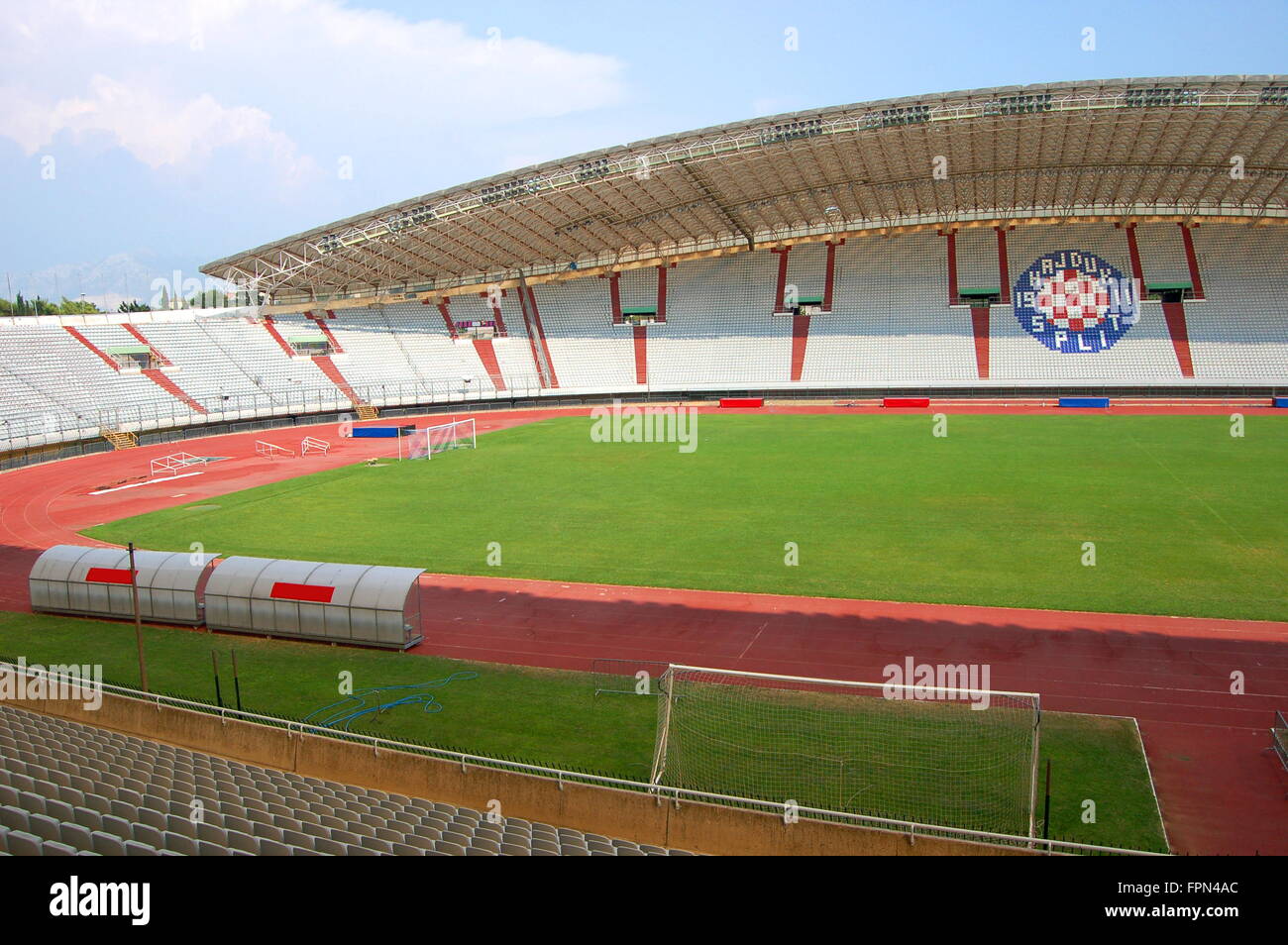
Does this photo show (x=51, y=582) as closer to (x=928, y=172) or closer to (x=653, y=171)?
(x=653, y=171)

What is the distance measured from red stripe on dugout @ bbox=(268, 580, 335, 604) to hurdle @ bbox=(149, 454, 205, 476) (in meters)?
24.0

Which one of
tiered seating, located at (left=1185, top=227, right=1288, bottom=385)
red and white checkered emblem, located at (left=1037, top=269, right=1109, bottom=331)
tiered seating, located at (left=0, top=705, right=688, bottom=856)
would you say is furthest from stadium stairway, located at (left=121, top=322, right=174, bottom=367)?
tiered seating, located at (left=1185, top=227, right=1288, bottom=385)

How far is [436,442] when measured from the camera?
43.5 metres

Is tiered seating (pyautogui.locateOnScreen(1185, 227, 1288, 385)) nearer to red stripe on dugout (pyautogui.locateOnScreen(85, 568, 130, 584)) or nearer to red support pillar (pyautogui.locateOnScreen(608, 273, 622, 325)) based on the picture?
red support pillar (pyautogui.locateOnScreen(608, 273, 622, 325))

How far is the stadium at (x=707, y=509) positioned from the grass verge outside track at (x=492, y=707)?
3.6 inches

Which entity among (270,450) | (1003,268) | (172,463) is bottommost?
(172,463)

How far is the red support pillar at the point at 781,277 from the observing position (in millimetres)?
65125

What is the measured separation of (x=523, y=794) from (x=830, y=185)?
51.2 meters

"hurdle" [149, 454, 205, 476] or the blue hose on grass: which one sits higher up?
"hurdle" [149, 454, 205, 476]

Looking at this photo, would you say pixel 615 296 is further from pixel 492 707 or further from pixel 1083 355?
pixel 492 707

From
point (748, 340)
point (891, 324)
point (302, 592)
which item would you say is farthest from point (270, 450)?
point (891, 324)

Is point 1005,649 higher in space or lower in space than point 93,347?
lower

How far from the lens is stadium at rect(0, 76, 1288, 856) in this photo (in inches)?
424
